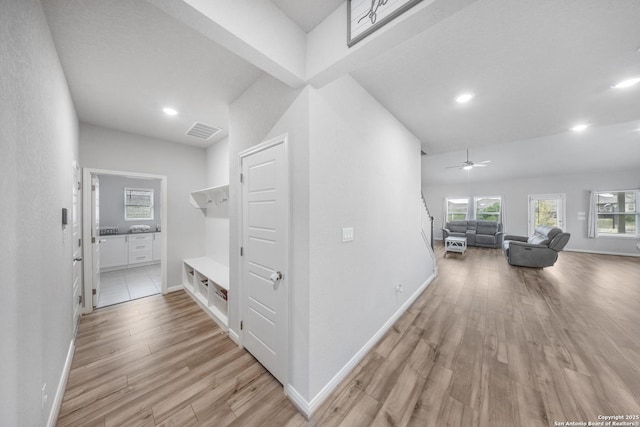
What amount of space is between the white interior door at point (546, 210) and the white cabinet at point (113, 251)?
1251cm

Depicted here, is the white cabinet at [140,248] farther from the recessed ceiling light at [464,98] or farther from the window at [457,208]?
the window at [457,208]

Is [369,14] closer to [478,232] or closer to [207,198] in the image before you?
[207,198]

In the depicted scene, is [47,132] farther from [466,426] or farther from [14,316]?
[466,426]

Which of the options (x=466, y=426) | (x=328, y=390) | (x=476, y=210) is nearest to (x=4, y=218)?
(x=328, y=390)

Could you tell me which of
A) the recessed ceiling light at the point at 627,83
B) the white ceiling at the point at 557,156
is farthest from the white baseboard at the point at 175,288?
the white ceiling at the point at 557,156

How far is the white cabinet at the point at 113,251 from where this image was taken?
4699 millimetres

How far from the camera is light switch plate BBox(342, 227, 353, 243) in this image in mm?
1814

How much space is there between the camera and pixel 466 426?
139cm

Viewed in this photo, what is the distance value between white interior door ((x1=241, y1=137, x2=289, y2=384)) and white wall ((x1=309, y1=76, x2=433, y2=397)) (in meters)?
0.27

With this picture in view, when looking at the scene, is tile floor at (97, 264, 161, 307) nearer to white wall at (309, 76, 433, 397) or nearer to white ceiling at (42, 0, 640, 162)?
white ceiling at (42, 0, 640, 162)

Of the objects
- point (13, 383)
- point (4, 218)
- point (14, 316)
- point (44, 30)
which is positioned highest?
point (44, 30)

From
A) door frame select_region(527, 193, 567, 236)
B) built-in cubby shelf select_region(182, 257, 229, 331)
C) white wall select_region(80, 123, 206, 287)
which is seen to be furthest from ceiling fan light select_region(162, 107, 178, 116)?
door frame select_region(527, 193, 567, 236)

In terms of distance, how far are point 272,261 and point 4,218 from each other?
4.39ft

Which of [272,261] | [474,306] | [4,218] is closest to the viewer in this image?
[4,218]
